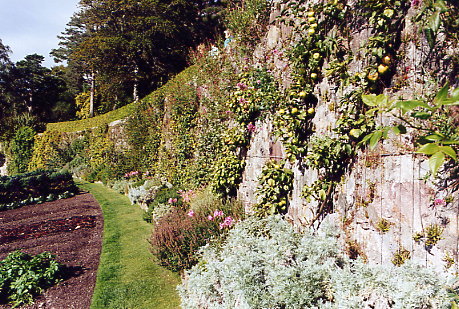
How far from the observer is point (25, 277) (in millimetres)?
3869

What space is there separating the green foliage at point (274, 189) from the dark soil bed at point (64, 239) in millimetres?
2692

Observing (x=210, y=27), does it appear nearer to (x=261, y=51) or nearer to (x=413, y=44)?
(x=261, y=51)

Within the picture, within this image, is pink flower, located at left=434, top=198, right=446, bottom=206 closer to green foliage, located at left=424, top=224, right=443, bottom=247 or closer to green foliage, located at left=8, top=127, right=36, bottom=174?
green foliage, located at left=424, top=224, right=443, bottom=247

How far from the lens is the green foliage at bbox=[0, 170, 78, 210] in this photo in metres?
9.20

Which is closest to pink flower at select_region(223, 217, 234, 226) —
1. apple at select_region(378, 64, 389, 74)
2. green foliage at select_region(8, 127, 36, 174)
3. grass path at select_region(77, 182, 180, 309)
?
grass path at select_region(77, 182, 180, 309)

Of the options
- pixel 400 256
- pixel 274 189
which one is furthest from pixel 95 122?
pixel 400 256

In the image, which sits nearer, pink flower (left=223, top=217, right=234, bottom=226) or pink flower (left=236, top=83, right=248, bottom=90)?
pink flower (left=223, top=217, right=234, bottom=226)

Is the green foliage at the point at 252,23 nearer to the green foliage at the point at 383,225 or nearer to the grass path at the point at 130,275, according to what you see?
the green foliage at the point at 383,225

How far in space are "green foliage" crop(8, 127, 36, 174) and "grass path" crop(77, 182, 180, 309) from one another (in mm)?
17627

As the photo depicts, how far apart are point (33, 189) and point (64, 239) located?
5.20 m

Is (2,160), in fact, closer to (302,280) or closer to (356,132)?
(302,280)

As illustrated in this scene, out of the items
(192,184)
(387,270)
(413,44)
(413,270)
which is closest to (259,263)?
(387,270)

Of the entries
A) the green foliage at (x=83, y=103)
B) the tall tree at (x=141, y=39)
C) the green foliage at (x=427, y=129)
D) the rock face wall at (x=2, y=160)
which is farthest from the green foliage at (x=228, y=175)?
the green foliage at (x=83, y=103)

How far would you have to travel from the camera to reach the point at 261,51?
194 inches
